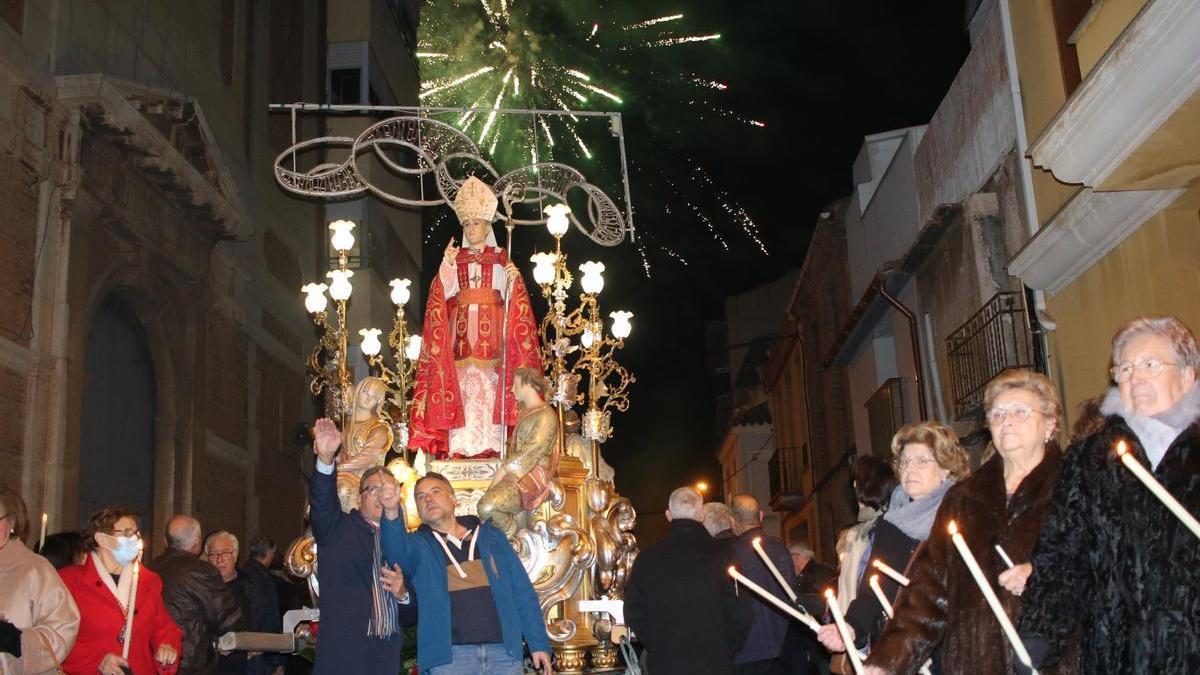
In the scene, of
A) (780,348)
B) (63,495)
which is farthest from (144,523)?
(780,348)

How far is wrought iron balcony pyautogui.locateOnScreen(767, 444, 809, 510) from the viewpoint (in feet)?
102

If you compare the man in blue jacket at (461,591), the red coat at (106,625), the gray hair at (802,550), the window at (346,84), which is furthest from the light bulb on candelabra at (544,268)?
the window at (346,84)

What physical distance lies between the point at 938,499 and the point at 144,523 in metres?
12.6

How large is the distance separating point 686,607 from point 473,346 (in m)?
4.26

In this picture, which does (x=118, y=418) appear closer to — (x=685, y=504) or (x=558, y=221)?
(x=558, y=221)

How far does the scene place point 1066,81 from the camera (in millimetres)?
10258

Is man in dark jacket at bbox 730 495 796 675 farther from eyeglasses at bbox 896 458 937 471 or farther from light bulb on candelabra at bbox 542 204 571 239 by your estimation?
light bulb on candelabra at bbox 542 204 571 239

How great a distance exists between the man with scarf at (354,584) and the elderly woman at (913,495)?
7.99 feet

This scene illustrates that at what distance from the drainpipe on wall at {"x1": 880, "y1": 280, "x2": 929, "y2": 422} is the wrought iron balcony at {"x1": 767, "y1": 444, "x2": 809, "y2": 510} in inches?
518

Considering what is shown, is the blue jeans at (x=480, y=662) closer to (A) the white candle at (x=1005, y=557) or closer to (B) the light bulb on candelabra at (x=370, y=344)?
(A) the white candle at (x=1005, y=557)

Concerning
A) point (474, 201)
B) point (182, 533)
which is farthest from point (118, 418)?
point (182, 533)

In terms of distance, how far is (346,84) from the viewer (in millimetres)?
24641

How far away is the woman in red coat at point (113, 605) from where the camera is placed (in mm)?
6559

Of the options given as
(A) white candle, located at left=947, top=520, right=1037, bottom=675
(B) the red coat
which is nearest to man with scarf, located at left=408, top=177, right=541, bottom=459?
(B) the red coat
